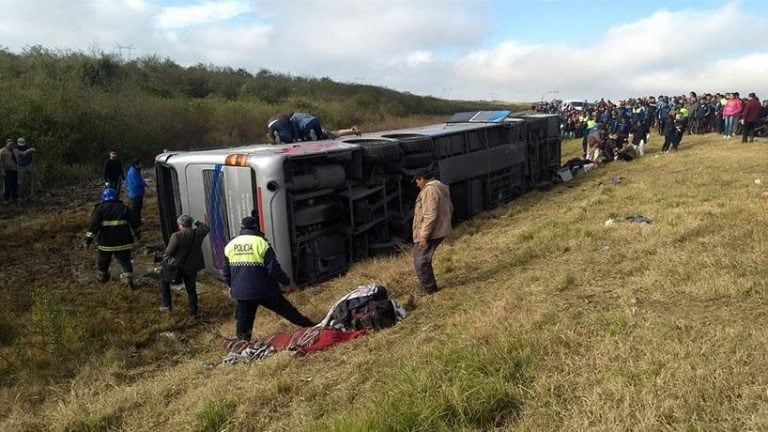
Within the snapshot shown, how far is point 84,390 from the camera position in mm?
4797

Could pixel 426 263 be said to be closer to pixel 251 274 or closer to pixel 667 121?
pixel 251 274

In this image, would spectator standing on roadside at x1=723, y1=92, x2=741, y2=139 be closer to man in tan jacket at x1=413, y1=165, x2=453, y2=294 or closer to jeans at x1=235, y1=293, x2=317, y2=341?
man in tan jacket at x1=413, y1=165, x2=453, y2=294

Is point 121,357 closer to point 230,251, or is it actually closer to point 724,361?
point 230,251

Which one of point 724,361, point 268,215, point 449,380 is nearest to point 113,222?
point 268,215

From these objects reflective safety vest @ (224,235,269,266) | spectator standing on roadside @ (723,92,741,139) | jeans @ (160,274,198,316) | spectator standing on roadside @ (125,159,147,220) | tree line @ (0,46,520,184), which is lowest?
jeans @ (160,274,198,316)

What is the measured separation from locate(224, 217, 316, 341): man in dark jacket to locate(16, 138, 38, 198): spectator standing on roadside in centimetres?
1091

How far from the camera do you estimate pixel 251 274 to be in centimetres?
548

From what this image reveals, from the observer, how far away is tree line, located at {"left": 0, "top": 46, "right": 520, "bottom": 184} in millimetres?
16719

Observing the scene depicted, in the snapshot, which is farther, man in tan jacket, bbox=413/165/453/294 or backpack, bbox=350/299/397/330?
man in tan jacket, bbox=413/165/453/294

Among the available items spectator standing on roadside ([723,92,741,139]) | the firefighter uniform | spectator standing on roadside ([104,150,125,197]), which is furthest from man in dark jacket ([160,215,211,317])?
spectator standing on roadside ([723,92,741,139])

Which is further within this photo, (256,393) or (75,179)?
(75,179)

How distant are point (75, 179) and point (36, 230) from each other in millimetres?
6352

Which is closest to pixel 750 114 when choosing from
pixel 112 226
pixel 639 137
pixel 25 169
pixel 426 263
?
pixel 639 137

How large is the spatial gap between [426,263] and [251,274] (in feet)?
6.06
